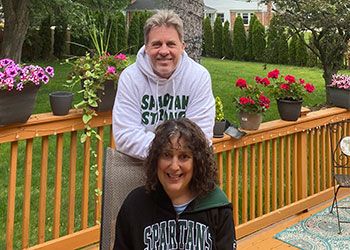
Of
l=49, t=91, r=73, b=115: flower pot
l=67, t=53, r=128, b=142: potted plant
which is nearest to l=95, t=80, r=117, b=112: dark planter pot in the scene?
l=67, t=53, r=128, b=142: potted plant

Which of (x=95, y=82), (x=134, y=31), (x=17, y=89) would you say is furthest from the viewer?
(x=134, y=31)

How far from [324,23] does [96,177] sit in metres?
5.09

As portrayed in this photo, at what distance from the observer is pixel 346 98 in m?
4.12

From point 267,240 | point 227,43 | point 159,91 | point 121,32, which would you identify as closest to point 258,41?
point 227,43

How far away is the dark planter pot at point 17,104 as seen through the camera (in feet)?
7.67

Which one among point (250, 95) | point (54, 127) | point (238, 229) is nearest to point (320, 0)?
point (250, 95)

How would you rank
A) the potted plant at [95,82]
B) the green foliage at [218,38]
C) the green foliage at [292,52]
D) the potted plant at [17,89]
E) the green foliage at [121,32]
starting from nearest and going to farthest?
1. the potted plant at [17,89]
2. the potted plant at [95,82]
3. the green foliage at [292,52]
4. the green foliage at [121,32]
5. the green foliage at [218,38]

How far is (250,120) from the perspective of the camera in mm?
3254

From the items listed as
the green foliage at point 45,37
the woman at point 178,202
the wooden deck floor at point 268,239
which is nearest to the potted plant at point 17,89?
the woman at point 178,202

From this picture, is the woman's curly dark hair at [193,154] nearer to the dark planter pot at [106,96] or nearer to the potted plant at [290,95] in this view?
the dark planter pot at [106,96]

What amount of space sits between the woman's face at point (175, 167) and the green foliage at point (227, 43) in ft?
64.3

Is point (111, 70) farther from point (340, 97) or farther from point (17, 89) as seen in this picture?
point (340, 97)

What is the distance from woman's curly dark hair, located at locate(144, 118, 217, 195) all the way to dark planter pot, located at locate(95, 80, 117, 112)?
1154mm

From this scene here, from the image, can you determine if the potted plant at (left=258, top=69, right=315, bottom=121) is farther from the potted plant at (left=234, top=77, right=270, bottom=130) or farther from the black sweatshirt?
the black sweatshirt
